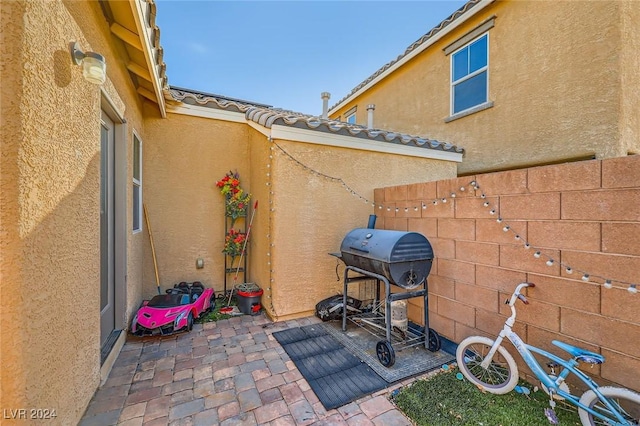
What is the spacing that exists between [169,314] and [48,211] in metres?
3.09

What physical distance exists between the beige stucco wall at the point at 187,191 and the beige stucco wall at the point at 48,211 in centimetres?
310

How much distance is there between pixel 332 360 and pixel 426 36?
895 centimetres

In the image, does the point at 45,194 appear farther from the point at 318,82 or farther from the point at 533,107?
the point at 318,82

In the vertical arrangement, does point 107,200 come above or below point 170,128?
below

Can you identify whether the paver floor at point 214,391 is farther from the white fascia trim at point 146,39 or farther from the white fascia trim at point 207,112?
the white fascia trim at point 207,112

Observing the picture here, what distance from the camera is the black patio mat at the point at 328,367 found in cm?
324

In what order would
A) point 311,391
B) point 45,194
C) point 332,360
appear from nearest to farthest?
point 45,194, point 311,391, point 332,360

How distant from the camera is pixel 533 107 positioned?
586 centimetres

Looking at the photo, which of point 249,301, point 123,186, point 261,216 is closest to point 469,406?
point 249,301

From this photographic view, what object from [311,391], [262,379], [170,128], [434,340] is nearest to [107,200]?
[170,128]

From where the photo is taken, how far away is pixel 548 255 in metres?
3.21

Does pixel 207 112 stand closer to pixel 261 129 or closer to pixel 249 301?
pixel 261 129

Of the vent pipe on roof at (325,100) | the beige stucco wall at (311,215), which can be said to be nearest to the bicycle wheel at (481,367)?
the beige stucco wall at (311,215)

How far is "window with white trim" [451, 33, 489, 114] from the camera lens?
6.88m
